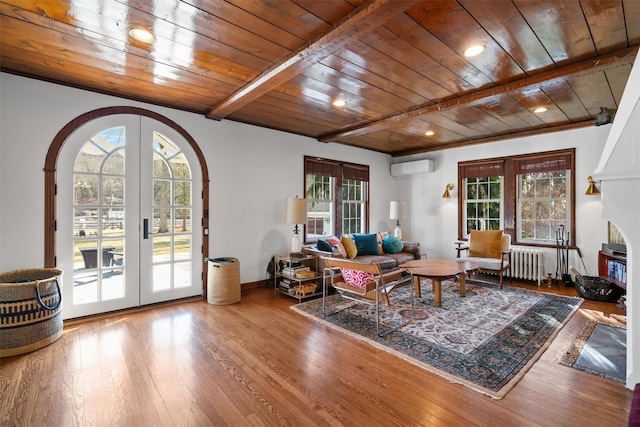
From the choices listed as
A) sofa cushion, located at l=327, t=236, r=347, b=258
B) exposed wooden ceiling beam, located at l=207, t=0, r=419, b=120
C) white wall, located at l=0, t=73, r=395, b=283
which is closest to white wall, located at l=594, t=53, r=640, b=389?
exposed wooden ceiling beam, located at l=207, t=0, r=419, b=120

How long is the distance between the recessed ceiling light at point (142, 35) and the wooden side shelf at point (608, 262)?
5770 mm

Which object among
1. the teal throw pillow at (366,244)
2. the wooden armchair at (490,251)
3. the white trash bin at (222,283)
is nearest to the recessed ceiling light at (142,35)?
the white trash bin at (222,283)

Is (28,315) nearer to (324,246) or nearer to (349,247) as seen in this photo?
(324,246)

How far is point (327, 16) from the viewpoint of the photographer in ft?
6.93

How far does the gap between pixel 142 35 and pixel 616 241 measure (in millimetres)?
6192

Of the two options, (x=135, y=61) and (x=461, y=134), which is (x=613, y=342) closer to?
(x=461, y=134)

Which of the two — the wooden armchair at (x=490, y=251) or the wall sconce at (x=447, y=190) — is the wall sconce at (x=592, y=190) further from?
the wall sconce at (x=447, y=190)

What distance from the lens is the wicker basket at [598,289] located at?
393 cm

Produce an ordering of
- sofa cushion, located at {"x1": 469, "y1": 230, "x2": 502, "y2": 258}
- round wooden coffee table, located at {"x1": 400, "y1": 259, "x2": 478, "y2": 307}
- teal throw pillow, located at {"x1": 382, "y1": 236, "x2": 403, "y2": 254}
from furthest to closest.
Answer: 1. teal throw pillow, located at {"x1": 382, "y1": 236, "x2": 403, "y2": 254}
2. sofa cushion, located at {"x1": 469, "y1": 230, "x2": 502, "y2": 258}
3. round wooden coffee table, located at {"x1": 400, "y1": 259, "x2": 478, "y2": 307}

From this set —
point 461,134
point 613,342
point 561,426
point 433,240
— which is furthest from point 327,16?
point 433,240

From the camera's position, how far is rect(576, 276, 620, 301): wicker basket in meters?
3.93

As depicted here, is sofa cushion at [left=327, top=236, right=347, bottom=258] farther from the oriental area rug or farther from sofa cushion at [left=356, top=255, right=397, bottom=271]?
the oriental area rug

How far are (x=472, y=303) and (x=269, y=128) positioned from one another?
13.2ft

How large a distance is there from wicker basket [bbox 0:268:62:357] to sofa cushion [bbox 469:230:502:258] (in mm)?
5804
